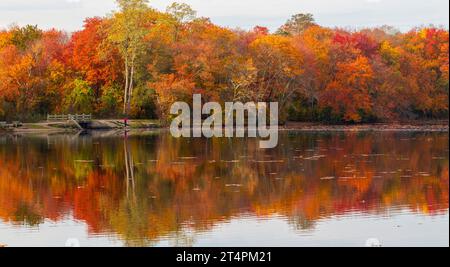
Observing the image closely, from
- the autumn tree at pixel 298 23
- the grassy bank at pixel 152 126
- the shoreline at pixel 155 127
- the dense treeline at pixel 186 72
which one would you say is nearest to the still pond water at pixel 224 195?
the shoreline at pixel 155 127

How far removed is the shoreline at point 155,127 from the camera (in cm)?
5297

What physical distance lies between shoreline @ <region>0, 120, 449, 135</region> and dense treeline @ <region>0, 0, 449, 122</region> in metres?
1.41

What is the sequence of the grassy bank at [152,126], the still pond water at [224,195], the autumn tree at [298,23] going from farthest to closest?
the autumn tree at [298,23] < the grassy bank at [152,126] < the still pond water at [224,195]

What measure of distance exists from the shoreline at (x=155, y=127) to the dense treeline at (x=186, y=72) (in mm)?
1412

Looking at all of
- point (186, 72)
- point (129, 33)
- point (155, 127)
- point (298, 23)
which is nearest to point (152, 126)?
point (155, 127)

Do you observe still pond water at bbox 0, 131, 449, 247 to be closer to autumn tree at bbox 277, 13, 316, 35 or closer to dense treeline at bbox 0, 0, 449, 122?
dense treeline at bbox 0, 0, 449, 122

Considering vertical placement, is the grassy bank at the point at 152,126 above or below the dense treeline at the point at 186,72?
below

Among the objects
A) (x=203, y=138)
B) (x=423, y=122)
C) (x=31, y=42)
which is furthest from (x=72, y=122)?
(x=423, y=122)

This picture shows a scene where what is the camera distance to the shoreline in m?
53.0

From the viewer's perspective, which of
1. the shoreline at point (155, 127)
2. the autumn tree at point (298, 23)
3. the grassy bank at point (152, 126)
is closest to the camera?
the shoreline at point (155, 127)

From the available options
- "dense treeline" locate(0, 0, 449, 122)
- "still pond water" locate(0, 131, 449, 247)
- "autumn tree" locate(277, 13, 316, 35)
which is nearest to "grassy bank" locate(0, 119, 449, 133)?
"dense treeline" locate(0, 0, 449, 122)

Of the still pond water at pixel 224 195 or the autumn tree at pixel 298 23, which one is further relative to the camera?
the autumn tree at pixel 298 23

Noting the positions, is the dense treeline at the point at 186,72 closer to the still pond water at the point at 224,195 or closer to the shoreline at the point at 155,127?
the shoreline at the point at 155,127
